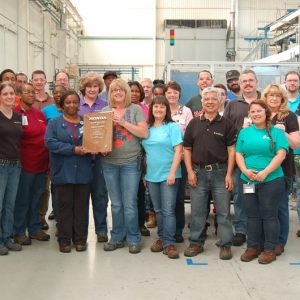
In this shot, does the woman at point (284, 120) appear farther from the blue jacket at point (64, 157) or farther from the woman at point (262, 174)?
the blue jacket at point (64, 157)

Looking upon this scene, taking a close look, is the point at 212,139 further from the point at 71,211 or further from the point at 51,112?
the point at 51,112

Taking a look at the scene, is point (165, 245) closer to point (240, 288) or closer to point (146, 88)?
point (240, 288)

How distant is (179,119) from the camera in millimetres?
3920

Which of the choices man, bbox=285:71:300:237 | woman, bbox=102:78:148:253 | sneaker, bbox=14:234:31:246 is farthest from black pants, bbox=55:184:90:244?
man, bbox=285:71:300:237

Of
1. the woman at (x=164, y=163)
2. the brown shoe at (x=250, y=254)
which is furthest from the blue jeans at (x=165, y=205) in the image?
the brown shoe at (x=250, y=254)

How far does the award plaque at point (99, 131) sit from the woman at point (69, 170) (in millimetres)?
124

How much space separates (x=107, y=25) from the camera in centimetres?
1764

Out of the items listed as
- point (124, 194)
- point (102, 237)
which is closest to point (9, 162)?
point (124, 194)

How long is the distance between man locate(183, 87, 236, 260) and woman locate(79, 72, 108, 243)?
86 centimetres

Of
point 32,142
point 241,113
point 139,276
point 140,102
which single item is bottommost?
point 139,276

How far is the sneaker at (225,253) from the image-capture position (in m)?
3.50

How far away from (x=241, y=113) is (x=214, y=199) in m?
0.85

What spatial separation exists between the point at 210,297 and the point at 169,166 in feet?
3.82

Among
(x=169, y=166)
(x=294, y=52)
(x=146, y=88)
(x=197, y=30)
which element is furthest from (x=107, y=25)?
(x=169, y=166)
